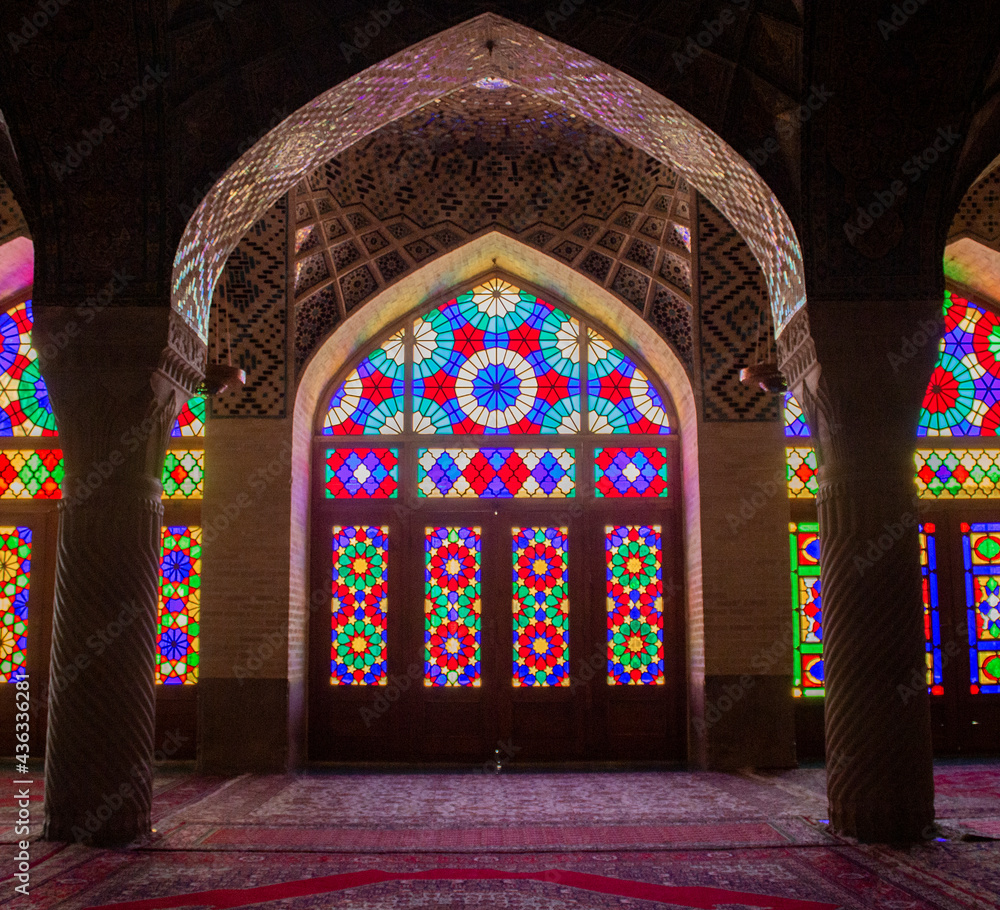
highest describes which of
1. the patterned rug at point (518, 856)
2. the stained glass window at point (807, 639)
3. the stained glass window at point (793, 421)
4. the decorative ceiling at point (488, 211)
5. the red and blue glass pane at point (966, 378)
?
the decorative ceiling at point (488, 211)

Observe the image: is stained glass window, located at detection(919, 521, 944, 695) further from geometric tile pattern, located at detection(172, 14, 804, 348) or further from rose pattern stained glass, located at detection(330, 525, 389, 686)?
rose pattern stained glass, located at detection(330, 525, 389, 686)

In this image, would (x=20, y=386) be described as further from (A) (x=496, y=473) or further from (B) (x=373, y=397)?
(A) (x=496, y=473)

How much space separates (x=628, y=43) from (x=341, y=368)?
4969 millimetres

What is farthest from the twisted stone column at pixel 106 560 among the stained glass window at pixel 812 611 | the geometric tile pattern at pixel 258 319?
the stained glass window at pixel 812 611

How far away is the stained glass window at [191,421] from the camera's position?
9.70m

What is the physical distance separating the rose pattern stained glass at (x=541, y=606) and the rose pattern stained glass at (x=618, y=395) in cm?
118

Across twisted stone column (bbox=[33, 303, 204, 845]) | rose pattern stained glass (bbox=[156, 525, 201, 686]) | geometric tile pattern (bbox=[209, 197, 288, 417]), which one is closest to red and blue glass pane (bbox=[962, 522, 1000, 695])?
geometric tile pattern (bbox=[209, 197, 288, 417])

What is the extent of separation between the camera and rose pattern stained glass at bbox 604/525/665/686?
9.56m

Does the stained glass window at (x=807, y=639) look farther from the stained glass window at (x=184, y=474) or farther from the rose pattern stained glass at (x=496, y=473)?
the stained glass window at (x=184, y=474)

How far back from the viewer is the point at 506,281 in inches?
404

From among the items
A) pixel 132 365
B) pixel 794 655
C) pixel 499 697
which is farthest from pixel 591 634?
pixel 132 365

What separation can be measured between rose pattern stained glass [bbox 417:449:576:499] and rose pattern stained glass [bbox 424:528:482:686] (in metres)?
0.40

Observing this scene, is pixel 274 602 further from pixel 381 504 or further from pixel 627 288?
pixel 627 288

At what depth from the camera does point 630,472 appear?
392 inches
